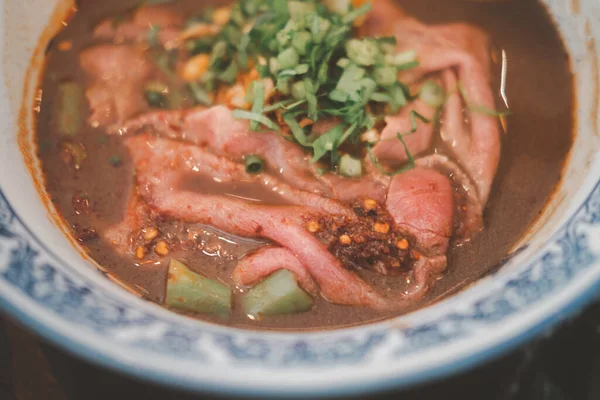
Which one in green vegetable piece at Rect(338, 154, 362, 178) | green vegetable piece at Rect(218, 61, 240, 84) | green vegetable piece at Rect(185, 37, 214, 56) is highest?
green vegetable piece at Rect(185, 37, 214, 56)

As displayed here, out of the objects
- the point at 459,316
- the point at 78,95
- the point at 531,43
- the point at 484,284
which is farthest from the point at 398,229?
the point at 78,95

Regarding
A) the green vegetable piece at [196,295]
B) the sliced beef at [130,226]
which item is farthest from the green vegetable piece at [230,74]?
the green vegetable piece at [196,295]

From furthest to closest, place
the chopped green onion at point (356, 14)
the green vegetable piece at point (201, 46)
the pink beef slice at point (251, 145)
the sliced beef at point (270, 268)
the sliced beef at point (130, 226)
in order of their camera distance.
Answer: the green vegetable piece at point (201, 46), the chopped green onion at point (356, 14), the pink beef slice at point (251, 145), the sliced beef at point (130, 226), the sliced beef at point (270, 268)

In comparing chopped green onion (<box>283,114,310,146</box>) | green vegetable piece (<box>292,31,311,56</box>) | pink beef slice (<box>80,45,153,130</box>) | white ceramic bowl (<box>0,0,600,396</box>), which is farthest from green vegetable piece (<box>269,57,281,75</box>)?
white ceramic bowl (<box>0,0,600,396</box>)

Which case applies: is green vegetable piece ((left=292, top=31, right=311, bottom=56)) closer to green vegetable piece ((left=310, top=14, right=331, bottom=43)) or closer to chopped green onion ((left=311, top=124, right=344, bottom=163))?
green vegetable piece ((left=310, top=14, right=331, bottom=43))

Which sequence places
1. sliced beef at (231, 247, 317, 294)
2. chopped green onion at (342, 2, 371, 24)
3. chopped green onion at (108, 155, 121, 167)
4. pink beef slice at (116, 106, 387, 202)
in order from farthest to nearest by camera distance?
chopped green onion at (342, 2, 371, 24) < chopped green onion at (108, 155, 121, 167) < pink beef slice at (116, 106, 387, 202) < sliced beef at (231, 247, 317, 294)

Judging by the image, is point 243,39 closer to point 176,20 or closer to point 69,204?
point 176,20

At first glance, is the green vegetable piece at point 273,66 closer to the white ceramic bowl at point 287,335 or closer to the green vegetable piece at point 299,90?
the green vegetable piece at point 299,90
